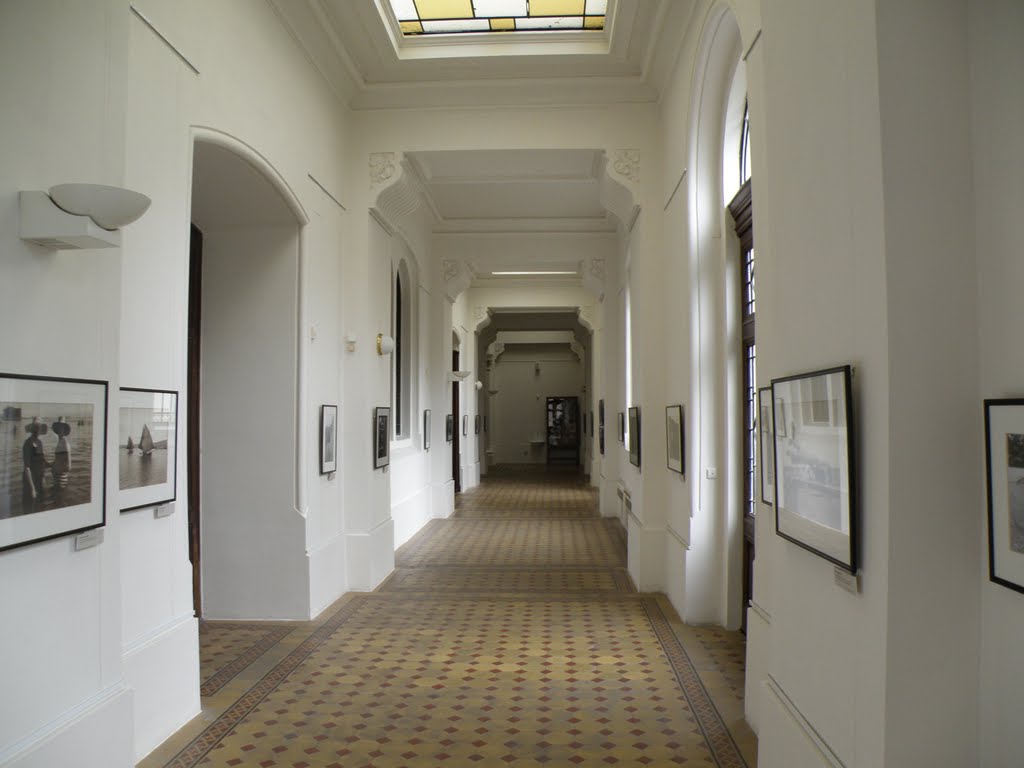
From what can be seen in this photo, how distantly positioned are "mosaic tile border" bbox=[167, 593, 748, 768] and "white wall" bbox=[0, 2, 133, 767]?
2.84 feet

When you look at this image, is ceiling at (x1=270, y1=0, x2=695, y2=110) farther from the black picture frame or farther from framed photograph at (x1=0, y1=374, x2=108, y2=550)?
framed photograph at (x1=0, y1=374, x2=108, y2=550)

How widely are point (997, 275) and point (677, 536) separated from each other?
5.78 meters

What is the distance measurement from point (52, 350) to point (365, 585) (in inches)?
228

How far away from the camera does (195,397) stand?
7.52 meters

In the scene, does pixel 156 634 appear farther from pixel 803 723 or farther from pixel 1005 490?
pixel 1005 490

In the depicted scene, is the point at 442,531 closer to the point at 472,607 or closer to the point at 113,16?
the point at 472,607

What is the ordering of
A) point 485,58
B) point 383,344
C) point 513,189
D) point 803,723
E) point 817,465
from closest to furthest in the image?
point 817,465 < point 803,723 < point 485,58 < point 383,344 < point 513,189

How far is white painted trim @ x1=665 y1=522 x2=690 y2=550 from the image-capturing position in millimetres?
7426

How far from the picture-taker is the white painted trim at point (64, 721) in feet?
10.6

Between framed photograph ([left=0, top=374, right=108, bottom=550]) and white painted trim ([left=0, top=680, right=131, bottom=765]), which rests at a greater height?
framed photograph ([left=0, top=374, right=108, bottom=550])

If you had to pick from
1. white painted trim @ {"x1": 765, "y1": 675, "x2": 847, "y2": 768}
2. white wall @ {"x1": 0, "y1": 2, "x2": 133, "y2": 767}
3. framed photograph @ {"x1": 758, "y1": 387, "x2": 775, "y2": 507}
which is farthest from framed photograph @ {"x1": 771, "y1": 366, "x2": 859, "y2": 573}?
white wall @ {"x1": 0, "y1": 2, "x2": 133, "y2": 767}

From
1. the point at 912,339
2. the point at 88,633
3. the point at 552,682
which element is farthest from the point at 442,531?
the point at 912,339

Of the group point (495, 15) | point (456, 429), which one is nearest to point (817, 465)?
point (495, 15)

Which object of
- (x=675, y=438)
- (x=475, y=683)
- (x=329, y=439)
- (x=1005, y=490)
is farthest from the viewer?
(x=329, y=439)
